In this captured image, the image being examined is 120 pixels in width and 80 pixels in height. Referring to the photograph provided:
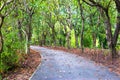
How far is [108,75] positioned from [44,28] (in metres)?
42.0

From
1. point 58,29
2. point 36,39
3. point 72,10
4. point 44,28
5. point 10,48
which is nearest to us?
point 10,48

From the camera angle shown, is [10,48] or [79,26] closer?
[10,48]

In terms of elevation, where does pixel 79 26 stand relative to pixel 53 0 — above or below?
below

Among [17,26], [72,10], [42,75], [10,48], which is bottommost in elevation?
[42,75]

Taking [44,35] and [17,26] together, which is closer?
[17,26]

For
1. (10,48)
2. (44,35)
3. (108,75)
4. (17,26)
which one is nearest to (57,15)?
(17,26)

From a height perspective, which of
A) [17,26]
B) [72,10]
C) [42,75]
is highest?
[72,10]

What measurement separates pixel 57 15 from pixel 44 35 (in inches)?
681

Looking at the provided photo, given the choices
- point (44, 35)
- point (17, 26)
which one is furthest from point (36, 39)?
point (17, 26)

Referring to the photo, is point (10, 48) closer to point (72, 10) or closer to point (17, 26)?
point (17, 26)

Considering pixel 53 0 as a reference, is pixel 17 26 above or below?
below

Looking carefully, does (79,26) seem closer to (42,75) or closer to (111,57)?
(111,57)

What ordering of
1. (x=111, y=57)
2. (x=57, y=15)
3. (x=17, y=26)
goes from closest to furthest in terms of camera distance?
(x=111, y=57) < (x=17, y=26) < (x=57, y=15)

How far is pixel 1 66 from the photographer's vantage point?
54.1 feet
